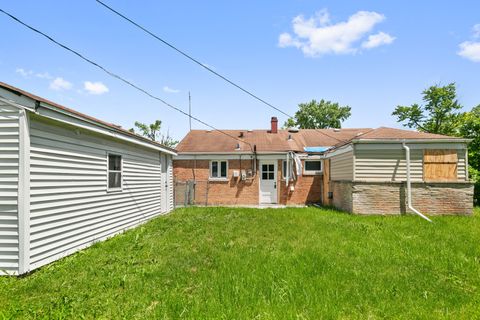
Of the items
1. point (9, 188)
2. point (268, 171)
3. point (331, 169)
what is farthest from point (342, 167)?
point (9, 188)

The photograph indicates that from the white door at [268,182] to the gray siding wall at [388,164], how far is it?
617 centimetres

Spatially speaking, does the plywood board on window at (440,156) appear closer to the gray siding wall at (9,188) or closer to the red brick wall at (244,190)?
the red brick wall at (244,190)

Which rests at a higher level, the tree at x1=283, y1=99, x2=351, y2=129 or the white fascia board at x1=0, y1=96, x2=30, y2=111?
the tree at x1=283, y1=99, x2=351, y2=129

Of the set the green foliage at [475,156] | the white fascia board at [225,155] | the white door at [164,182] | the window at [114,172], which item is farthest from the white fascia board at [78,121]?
the green foliage at [475,156]

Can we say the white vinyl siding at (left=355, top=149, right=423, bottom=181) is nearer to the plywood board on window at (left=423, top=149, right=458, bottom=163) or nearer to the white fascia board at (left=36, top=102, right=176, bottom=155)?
the plywood board on window at (left=423, top=149, right=458, bottom=163)

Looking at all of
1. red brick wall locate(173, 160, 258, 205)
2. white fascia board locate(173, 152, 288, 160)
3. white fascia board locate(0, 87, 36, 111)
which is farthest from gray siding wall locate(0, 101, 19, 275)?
white fascia board locate(173, 152, 288, 160)

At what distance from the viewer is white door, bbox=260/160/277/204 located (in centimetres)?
1631

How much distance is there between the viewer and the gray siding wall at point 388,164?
10672 mm

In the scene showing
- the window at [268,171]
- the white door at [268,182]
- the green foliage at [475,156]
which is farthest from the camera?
the window at [268,171]

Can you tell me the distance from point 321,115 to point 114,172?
40.1m

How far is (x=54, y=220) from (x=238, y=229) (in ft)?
16.0

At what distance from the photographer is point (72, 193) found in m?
6.29

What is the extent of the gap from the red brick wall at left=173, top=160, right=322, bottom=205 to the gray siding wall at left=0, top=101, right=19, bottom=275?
11541mm

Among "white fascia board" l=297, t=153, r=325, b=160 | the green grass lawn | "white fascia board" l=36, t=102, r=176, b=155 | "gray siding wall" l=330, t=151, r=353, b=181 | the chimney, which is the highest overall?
the chimney
